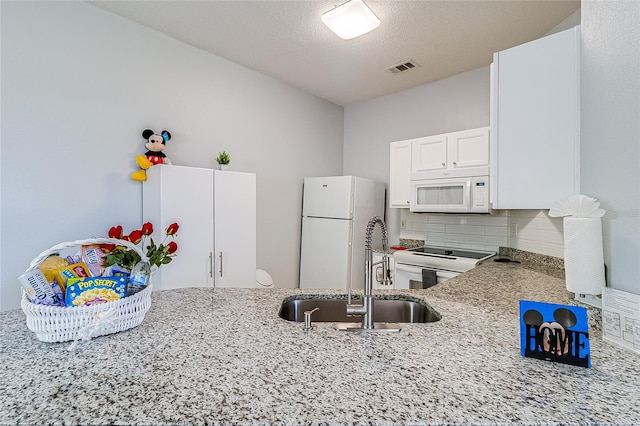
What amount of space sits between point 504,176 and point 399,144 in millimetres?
2093

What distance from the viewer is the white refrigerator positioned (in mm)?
3258

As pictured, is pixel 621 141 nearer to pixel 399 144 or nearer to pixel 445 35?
pixel 445 35

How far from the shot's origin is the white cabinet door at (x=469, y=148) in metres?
2.74

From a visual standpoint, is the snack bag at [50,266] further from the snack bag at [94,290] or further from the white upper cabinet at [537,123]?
the white upper cabinet at [537,123]

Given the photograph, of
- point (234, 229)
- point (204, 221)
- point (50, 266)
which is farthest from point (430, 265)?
point (50, 266)

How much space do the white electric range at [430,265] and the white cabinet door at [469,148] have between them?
84 cm

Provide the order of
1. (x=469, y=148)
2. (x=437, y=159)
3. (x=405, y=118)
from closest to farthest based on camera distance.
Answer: (x=469, y=148), (x=437, y=159), (x=405, y=118)

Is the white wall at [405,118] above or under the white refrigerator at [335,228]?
above

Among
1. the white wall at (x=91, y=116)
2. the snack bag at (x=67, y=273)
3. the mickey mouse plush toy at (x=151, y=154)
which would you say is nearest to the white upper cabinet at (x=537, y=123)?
the snack bag at (x=67, y=273)

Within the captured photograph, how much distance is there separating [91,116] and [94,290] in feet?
6.01

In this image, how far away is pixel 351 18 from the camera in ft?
6.97

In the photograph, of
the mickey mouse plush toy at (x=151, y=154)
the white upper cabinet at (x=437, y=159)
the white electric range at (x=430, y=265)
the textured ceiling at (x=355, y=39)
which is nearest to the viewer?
the textured ceiling at (x=355, y=39)

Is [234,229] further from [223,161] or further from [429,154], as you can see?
[429,154]

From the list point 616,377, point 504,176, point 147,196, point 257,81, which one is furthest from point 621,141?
point 257,81
